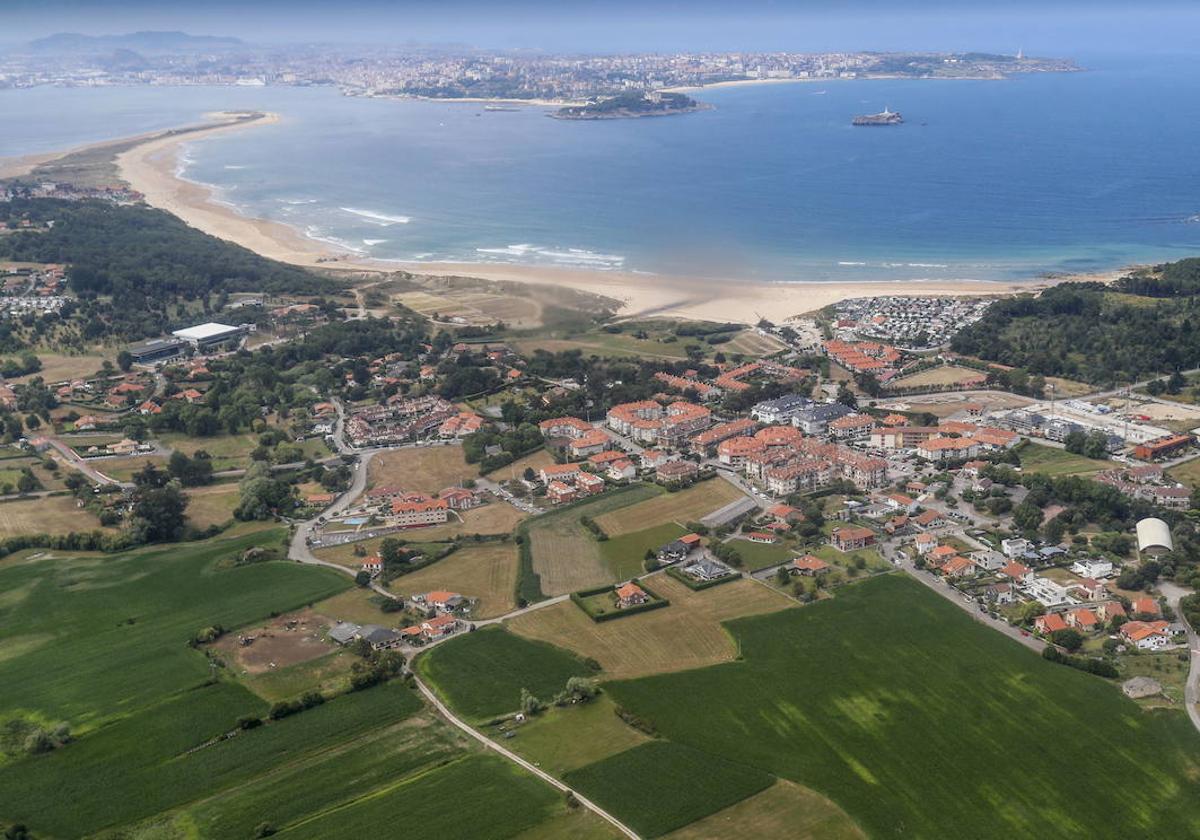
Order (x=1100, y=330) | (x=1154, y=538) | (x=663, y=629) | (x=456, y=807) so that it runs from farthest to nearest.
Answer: (x=1100, y=330)
(x=1154, y=538)
(x=663, y=629)
(x=456, y=807)

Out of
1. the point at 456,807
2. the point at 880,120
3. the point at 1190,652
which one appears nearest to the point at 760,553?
the point at 1190,652

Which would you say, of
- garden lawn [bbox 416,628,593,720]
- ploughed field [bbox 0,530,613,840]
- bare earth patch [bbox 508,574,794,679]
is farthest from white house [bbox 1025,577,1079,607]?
ploughed field [bbox 0,530,613,840]

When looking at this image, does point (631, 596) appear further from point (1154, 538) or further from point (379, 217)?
point (379, 217)

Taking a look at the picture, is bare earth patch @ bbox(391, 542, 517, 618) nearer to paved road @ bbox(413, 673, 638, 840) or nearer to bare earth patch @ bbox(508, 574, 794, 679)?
bare earth patch @ bbox(508, 574, 794, 679)

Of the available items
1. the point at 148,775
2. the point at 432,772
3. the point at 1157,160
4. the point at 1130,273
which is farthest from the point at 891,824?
the point at 1157,160

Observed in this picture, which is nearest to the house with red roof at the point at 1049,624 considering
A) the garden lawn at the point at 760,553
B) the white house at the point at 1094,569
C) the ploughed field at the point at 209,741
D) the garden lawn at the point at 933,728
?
the garden lawn at the point at 933,728

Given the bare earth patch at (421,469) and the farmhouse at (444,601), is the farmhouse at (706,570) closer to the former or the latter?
the farmhouse at (444,601)

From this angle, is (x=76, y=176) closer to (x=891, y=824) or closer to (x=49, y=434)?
(x=49, y=434)
